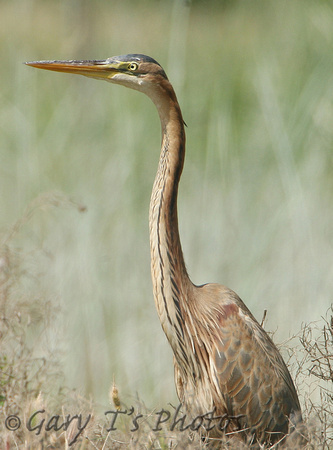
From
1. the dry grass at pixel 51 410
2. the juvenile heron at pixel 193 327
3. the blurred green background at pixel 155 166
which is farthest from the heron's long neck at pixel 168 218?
the blurred green background at pixel 155 166

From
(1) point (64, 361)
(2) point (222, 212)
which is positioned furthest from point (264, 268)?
(1) point (64, 361)

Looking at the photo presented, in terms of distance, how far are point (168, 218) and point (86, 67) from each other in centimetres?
66

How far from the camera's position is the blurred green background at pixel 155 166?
3.42m

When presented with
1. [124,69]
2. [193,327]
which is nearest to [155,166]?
[124,69]

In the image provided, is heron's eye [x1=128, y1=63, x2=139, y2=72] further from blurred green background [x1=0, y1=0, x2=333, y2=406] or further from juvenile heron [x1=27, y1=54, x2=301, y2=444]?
blurred green background [x1=0, y1=0, x2=333, y2=406]

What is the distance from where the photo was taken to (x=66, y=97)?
12.6ft

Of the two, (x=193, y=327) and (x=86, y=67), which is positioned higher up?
(x=86, y=67)

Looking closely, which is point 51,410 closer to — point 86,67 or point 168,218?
point 168,218

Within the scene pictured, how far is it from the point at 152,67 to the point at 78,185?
61.1 inches

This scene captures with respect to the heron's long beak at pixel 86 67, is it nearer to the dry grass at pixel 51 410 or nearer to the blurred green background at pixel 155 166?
the dry grass at pixel 51 410

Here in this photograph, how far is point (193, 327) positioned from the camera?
2412 mm

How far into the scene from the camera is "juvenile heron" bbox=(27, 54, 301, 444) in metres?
2.35

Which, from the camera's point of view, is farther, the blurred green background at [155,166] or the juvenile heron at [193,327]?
the blurred green background at [155,166]

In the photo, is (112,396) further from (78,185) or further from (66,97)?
(66,97)
